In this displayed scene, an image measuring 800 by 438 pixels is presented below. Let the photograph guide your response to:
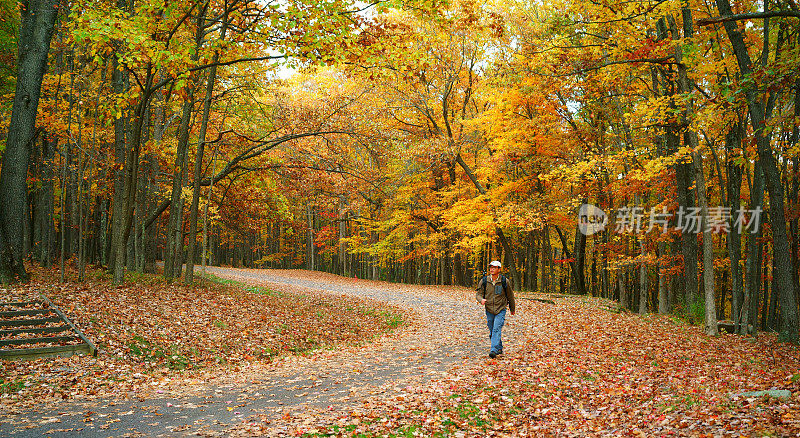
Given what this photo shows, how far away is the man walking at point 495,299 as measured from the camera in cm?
939

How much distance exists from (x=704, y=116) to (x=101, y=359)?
13254 mm

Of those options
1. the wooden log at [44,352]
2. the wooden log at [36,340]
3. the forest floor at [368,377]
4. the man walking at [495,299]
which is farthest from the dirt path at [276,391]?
the wooden log at [36,340]

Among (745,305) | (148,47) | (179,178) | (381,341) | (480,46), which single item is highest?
(480,46)

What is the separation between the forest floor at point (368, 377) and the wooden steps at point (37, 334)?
0.93ft

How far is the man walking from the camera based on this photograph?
30.8 feet

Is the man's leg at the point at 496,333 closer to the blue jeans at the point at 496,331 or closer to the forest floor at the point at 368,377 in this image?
the blue jeans at the point at 496,331

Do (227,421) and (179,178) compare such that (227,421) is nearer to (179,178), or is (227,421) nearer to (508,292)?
(508,292)

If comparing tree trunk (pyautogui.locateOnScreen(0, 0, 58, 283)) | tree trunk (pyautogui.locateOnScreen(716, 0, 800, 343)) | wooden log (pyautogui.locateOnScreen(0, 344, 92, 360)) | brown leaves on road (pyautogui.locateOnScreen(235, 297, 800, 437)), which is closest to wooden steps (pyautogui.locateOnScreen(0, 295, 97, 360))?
wooden log (pyautogui.locateOnScreen(0, 344, 92, 360))

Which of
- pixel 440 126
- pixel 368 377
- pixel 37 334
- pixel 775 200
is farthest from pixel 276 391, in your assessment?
pixel 440 126

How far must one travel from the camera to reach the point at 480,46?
24.8m

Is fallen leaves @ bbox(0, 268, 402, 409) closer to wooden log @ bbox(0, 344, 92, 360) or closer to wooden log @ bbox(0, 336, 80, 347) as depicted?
wooden log @ bbox(0, 344, 92, 360)

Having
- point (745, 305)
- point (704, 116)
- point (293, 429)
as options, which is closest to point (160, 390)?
point (293, 429)

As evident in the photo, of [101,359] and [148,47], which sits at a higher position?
[148,47]

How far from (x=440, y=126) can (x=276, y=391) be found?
2290 cm
